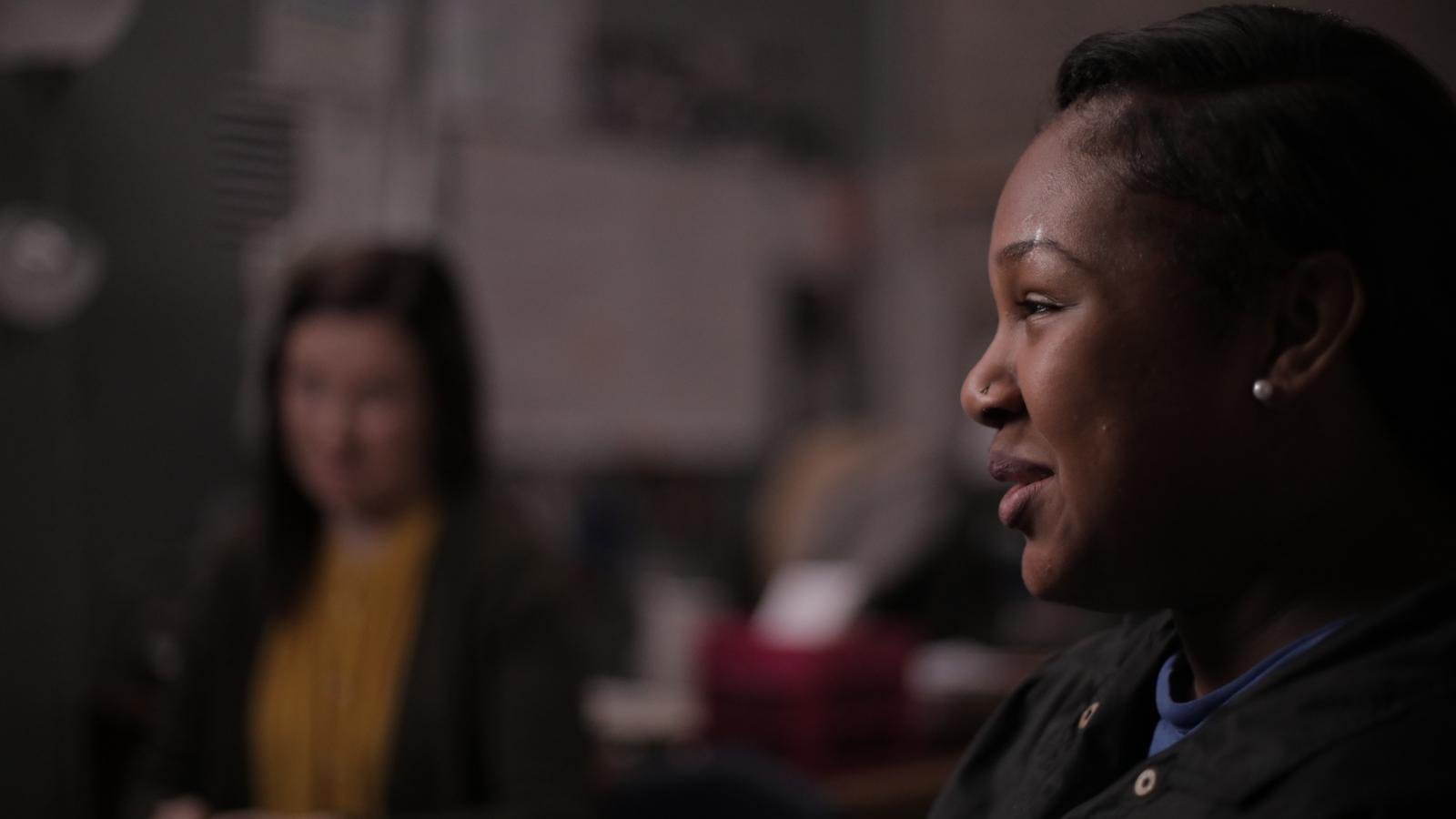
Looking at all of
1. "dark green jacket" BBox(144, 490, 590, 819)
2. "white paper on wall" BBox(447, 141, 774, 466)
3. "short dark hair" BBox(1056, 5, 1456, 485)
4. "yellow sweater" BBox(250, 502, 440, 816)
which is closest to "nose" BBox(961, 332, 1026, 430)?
"short dark hair" BBox(1056, 5, 1456, 485)

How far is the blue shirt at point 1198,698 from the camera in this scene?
625 mm

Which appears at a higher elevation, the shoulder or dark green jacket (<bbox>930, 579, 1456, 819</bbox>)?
dark green jacket (<bbox>930, 579, 1456, 819</bbox>)

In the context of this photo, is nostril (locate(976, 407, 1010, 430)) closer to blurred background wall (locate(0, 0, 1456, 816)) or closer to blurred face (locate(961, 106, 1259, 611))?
blurred face (locate(961, 106, 1259, 611))

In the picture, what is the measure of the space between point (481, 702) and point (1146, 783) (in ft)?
3.96

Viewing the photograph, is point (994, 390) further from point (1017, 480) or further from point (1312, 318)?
point (1312, 318)

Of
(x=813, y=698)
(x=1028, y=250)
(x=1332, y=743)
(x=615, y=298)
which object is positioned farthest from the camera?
(x=615, y=298)

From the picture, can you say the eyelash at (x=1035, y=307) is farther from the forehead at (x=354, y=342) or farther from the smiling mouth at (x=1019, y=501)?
the forehead at (x=354, y=342)

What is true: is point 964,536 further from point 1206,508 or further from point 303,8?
point 1206,508

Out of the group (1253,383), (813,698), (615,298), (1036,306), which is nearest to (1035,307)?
(1036,306)

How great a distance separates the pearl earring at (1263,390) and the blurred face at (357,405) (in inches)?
49.9

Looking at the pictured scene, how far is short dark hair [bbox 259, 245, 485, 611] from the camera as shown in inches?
68.2

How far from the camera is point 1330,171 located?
0.59 m

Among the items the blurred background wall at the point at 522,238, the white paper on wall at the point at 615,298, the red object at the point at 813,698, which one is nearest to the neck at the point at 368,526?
the red object at the point at 813,698

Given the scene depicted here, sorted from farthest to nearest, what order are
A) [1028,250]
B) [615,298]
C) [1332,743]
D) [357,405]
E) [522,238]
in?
[615,298], [522,238], [357,405], [1028,250], [1332,743]
